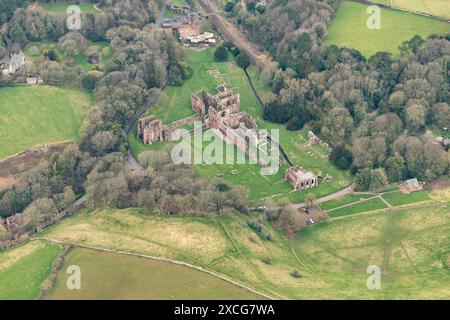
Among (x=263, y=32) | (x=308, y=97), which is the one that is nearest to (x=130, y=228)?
(x=308, y=97)

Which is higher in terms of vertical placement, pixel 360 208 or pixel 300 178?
pixel 300 178

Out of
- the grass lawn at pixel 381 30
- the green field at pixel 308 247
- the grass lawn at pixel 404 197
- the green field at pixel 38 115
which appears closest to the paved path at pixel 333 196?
the green field at pixel 308 247

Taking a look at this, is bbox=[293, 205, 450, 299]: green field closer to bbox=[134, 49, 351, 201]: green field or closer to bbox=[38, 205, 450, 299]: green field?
bbox=[38, 205, 450, 299]: green field

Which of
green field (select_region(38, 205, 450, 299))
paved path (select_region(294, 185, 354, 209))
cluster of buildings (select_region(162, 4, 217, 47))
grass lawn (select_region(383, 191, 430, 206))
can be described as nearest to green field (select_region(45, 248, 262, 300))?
green field (select_region(38, 205, 450, 299))

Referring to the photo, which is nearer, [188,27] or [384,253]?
[384,253]

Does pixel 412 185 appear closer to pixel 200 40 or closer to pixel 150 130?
pixel 150 130

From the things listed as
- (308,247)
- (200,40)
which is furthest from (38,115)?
(308,247)
